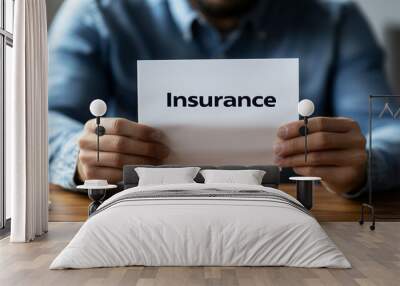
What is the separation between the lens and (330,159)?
7.30 m

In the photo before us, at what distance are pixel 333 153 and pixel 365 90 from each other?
901mm

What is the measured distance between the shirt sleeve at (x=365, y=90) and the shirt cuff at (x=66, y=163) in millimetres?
3304

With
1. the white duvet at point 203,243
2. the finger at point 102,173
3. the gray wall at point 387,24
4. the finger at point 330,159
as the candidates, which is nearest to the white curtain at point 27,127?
the finger at point 102,173

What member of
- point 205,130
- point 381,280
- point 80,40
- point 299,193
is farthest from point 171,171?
point 381,280

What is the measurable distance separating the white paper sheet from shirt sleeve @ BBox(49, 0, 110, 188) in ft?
1.94

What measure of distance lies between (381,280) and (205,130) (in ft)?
12.4

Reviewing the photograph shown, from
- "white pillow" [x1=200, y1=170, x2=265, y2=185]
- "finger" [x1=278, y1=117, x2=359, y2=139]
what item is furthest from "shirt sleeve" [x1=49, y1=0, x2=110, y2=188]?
"finger" [x1=278, y1=117, x2=359, y2=139]

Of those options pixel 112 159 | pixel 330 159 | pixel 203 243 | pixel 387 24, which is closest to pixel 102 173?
pixel 112 159

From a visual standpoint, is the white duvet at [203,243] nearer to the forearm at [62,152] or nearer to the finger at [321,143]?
the finger at [321,143]

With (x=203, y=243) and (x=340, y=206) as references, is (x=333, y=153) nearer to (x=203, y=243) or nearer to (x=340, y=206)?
(x=340, y=206)

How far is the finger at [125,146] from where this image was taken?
7426 mm

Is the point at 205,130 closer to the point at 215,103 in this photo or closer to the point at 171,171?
the point at 215,103

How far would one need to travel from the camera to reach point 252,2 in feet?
24.5

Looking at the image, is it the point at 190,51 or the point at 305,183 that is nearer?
the point at 305,183
